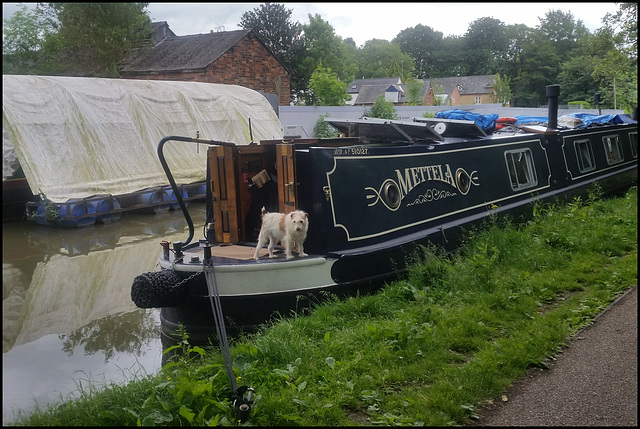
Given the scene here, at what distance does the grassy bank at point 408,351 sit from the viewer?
3367mm

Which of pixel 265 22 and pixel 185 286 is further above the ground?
pixel 265 22

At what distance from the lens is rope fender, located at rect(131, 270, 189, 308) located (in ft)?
17.2

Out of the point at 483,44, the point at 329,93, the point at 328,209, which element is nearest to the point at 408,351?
the point at 328,209

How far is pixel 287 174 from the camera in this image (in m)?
5.91

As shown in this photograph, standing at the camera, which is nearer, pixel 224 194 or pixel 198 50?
pixel 224 194

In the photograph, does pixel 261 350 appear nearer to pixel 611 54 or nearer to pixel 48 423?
pixel 48 423

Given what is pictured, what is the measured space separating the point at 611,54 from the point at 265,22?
12351 mm

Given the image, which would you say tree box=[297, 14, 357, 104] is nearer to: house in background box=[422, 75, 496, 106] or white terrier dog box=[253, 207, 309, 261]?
white terrier dog box=[253, 207, 309, 261]

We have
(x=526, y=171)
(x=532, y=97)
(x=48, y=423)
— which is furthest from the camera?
(x=532, y=97)

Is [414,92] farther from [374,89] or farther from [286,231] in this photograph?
[286,231]

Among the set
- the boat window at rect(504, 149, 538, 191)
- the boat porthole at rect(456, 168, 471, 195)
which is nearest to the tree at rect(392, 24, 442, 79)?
the boat window at rect(504, 149, 538, 191)

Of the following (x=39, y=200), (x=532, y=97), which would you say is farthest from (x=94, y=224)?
(x=532, y=97)

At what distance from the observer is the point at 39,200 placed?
11.8 m

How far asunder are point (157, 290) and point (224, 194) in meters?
1.45
